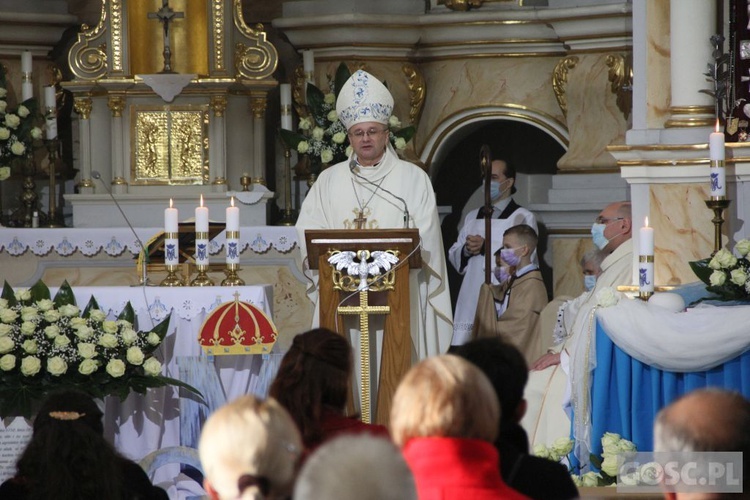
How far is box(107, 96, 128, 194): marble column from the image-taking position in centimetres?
1037

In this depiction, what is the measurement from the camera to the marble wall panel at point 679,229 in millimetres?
7383

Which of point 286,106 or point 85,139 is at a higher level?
point 286,106

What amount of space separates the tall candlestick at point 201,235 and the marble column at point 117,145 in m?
3.42

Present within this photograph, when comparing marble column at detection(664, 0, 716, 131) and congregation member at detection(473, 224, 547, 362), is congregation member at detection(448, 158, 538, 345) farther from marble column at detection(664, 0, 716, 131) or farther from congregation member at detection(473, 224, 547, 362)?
marble column at detection(664, 0, 716, 131)

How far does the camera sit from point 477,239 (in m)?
10.8

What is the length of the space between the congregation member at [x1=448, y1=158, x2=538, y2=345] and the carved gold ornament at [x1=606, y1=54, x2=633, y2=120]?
1031mm

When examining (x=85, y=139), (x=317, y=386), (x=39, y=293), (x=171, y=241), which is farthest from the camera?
(x=85, y=139)

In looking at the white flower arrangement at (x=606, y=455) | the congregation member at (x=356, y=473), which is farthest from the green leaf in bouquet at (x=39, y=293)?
the congregation member at (x=356, y=473)

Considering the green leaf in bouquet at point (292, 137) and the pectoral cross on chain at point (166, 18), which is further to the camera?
the green leaf in bouquet at point (292, 137)

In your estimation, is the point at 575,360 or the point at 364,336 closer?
the point at 575,360

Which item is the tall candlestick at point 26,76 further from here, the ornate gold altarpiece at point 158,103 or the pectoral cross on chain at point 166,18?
the pectoral cross on chain at point 166,18

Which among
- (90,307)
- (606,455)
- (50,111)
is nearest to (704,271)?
(606,455)

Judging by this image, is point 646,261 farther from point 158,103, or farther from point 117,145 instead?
point 117,145

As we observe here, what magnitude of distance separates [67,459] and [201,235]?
3.51 meters
